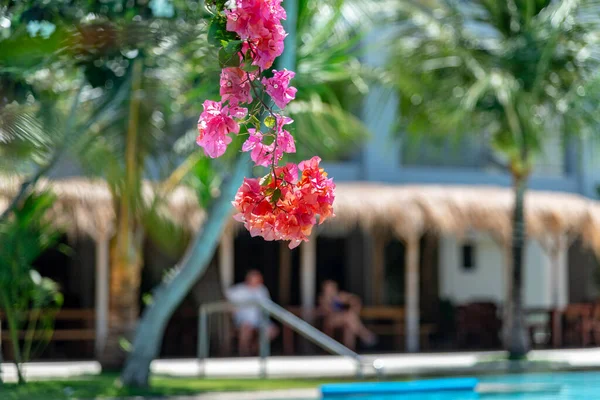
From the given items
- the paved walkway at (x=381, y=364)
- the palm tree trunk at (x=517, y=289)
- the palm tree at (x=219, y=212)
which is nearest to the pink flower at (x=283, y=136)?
the palm tree at (x=219, y=212)

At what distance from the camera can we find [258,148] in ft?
13.3

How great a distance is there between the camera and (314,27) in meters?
14.1

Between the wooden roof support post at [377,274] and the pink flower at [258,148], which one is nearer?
the pink flower at [258,148]

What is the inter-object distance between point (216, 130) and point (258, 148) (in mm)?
201

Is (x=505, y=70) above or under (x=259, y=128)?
above

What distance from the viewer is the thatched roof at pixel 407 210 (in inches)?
592

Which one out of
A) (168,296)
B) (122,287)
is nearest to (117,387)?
(168,296)

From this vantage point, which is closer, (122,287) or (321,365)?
(122,287)

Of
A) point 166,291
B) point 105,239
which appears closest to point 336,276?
point 105,239

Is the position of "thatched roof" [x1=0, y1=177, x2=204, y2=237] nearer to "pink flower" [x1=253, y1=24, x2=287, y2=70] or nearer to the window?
the window

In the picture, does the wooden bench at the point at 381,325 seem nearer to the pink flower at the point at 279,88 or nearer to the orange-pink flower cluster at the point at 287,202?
the orange-pink flower cluster at the point at 287,202

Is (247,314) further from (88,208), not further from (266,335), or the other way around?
(88,208)

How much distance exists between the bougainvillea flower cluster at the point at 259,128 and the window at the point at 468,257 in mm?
18187

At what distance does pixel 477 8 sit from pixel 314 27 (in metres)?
2.89
